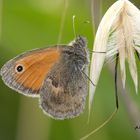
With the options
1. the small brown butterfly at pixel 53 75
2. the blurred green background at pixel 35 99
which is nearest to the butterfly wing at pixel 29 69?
the small brown butterfly at pixel 53 75

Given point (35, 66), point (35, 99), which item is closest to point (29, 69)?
point (35, 66)

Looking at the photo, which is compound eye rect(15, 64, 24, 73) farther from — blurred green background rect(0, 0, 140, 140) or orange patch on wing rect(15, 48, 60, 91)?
blurred green background rect(0, 0, 140, 140)

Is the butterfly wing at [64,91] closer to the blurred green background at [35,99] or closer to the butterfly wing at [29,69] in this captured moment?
the butterfly wing at [29,69]

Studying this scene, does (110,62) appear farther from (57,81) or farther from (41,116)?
(41,116)

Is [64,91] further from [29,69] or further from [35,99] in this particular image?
[35,99]

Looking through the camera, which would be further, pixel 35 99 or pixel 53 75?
pixel 35 99

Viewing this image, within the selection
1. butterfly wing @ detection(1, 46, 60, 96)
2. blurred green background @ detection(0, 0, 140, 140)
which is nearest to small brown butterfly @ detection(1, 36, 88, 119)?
butterfly wing @ detection(1, 46, 60, 96)

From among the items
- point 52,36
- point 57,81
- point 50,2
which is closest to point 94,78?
point 57,81
